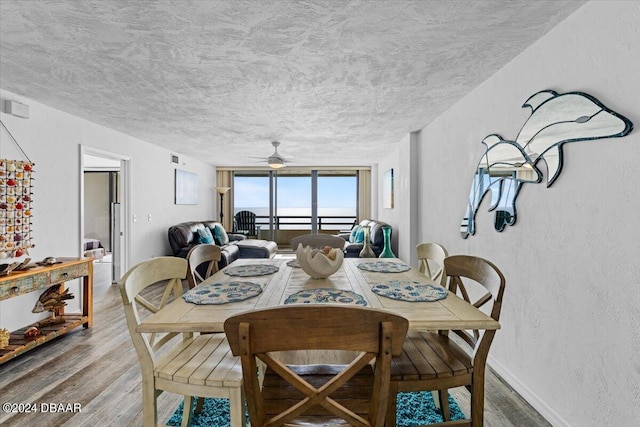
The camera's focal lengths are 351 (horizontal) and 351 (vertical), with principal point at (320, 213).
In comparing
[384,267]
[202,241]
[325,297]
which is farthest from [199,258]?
[202,241]

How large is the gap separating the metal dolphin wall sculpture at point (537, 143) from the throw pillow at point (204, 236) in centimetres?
494

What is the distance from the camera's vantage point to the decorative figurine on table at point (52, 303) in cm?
322

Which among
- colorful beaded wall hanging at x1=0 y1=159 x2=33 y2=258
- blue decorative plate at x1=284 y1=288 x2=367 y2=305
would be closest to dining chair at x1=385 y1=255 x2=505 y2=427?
blue decorative plate at x1=284 y1=288 x2=367 y2=305

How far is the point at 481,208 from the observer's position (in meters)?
2.88

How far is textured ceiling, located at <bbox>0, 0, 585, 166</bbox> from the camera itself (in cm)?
185

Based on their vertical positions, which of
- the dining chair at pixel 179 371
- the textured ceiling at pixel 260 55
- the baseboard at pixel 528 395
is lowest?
the baseboard at pixel 528 395

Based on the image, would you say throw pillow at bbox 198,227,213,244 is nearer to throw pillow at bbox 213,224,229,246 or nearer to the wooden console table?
throw pillow at bbox 213,224,229,246

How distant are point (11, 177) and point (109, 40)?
192 cm

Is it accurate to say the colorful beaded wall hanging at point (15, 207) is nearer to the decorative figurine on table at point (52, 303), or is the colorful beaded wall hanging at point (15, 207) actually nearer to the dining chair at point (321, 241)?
the decorative figurine on table at point (52, 303)

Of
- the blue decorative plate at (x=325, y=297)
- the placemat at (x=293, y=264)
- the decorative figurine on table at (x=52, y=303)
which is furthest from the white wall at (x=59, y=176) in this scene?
the blue decorative plate at (x=325, y=297)

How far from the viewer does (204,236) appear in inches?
259

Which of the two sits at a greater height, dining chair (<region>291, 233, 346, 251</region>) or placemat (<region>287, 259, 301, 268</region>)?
dining chair (<region>291, 233, 346, 251</region>)

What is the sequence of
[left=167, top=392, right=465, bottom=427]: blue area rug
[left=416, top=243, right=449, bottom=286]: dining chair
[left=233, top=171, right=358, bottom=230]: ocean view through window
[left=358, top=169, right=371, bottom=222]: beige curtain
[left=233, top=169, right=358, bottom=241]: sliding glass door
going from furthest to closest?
[left=233, top=171, right=358, bottom=230]: ocean view through window < [left=233, top=169, right=358, bottom=241]: sliding glass door < [left=358, top=169, right=371, bottom=222]: beige curtain < [left=416, top=243, right=449, bottom=286]: dining chair < [left=167, top=392, right=465, bottom=427]: blue area rug

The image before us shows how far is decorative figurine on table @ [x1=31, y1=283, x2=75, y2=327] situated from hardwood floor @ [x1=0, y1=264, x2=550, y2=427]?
19cm
